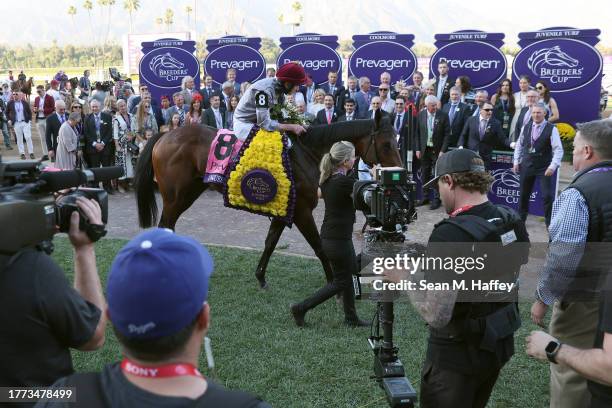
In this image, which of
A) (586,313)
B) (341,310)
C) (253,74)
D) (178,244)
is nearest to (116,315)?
(178,244)

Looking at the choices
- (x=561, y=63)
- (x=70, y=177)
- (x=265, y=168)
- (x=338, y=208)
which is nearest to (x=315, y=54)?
(x=561, y=63)

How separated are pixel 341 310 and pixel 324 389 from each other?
166 cm

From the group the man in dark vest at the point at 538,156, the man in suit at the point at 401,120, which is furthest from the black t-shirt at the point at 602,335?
the man in suit at the point at 401,120

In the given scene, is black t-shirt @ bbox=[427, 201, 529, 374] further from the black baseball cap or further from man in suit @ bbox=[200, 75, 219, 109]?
man in suit @ bbox=[200, 75, 219, 109]

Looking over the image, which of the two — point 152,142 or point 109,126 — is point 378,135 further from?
point 109,126

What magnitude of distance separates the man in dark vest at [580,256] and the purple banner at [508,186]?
6.48 m

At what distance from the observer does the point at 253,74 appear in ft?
51.3

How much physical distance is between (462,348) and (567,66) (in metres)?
11.4

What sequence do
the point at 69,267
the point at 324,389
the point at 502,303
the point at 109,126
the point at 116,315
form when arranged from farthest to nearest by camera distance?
the point at 109,126 < the point at 69,267 < the point at 324,389 < the point at 502,303 < the point at 116,315

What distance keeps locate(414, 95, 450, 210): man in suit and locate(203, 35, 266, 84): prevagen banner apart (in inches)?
239

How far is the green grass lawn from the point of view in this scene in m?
4.28

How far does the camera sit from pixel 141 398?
4.51 feet

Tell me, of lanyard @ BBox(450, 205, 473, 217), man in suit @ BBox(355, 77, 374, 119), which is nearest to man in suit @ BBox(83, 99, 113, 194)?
man in suit @ BBox(355, 77, 374, 119)

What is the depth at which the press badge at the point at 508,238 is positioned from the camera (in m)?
2.76
